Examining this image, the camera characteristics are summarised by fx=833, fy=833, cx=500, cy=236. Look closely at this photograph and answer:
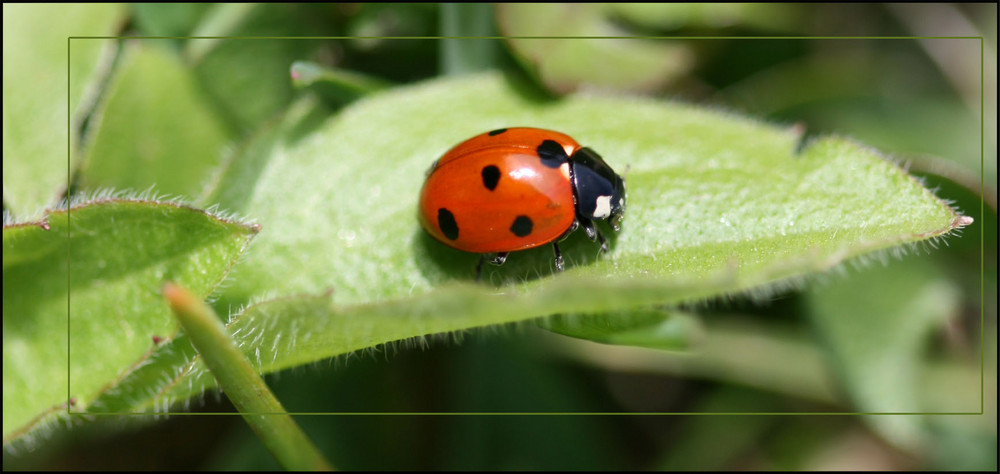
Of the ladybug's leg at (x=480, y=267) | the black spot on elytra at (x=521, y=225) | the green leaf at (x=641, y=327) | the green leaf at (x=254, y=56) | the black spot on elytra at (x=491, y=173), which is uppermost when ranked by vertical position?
the green leaf at (x=254, y=56)

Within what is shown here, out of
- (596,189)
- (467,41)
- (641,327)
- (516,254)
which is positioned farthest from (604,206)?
(467,41)

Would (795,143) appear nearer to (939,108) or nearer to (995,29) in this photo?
(939,108)

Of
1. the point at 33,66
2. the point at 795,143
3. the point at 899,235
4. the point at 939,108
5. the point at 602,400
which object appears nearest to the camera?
the point at 899,235

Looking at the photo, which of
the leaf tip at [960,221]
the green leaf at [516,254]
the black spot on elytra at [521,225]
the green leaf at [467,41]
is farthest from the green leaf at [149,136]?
the leaf tip at [960,221]

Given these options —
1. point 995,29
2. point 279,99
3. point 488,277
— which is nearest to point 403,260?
point 488,277

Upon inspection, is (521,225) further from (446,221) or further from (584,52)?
(584,52)

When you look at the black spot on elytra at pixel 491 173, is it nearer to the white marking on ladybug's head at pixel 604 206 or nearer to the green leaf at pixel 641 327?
the white marking on ladybug's head at pixel 604 206
